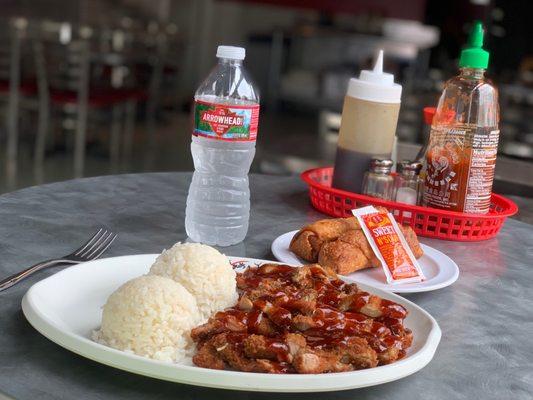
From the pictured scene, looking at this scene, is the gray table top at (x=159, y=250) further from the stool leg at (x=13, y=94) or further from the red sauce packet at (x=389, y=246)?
the stool leg at (x=13, y=94)

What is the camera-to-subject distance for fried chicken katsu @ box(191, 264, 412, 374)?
2.93 ft

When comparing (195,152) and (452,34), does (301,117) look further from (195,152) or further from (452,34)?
(195,152)

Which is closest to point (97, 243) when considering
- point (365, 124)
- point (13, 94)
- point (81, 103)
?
point (365, 124)

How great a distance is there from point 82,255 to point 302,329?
1.51ft

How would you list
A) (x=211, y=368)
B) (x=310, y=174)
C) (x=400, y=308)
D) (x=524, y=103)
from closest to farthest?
(x=211, y=368) < (x=400, y=308) < (x=310, y=174) < (x=524, y=103)

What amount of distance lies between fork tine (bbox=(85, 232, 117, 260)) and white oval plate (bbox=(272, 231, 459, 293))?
0.28 meters

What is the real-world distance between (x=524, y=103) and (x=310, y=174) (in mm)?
5485

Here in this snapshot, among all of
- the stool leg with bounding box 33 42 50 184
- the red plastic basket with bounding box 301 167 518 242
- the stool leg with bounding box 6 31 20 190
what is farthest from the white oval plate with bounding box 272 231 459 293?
the stool leg with bounding box 6 31 20 190

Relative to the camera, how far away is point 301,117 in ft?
30.5

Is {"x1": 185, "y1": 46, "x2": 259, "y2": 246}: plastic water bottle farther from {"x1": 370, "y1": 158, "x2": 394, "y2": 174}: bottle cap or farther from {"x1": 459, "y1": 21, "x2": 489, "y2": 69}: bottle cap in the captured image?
{"x1": 459, "y1": 21, "x2": 489, "y2": 69}: bottle cap

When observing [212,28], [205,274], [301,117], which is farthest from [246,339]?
[212,28]

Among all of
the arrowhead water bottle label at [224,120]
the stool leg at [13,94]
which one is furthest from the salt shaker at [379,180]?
the stool leg at [13,94]

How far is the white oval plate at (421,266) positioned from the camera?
1.24 meters

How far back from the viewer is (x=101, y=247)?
1325 millimetres
